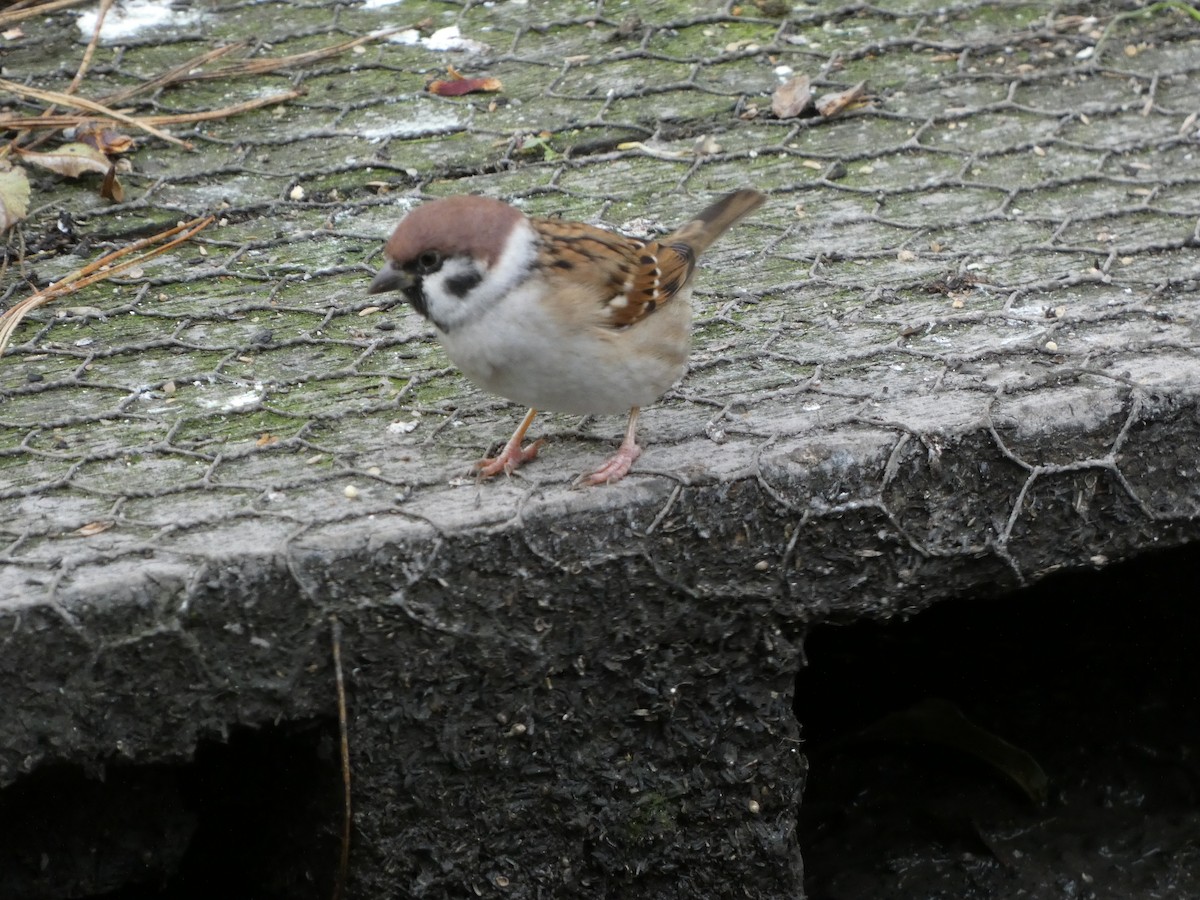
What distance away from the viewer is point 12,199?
118 inches

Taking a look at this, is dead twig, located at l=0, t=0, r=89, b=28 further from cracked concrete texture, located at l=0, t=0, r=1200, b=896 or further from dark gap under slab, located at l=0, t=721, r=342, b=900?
dark gap under slab, located at l=0, t=721, r=342, b=900

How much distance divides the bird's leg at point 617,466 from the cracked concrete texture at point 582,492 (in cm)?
3

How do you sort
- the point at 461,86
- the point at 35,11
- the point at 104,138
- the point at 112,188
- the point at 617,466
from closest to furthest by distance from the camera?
the point at 617,466
the point at 112,188
the point at 104,138
the point at 461,86
the point at 35,11

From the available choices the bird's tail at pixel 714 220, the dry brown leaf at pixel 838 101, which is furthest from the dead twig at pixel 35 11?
the bird's tail at pixel 714 220

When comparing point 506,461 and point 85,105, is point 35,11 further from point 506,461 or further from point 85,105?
point 506,461

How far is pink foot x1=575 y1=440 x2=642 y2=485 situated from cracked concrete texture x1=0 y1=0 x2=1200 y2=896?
0.03m

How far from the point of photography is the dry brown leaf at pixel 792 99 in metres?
3.35

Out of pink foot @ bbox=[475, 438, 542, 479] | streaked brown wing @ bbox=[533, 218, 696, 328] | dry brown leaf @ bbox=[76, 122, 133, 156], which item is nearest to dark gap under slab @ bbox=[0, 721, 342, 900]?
pink foot @ bbox=[475, 438, 542, 479]

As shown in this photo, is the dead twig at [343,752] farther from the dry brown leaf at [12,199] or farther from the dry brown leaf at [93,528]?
the dry brown leaf at [12,199]

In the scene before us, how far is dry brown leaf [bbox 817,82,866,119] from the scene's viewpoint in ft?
11.0

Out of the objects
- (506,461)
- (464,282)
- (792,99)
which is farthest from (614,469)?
(792,99)

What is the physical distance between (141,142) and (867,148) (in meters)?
1.79

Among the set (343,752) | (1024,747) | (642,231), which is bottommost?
(1024,747)

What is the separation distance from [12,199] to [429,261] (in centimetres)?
137
